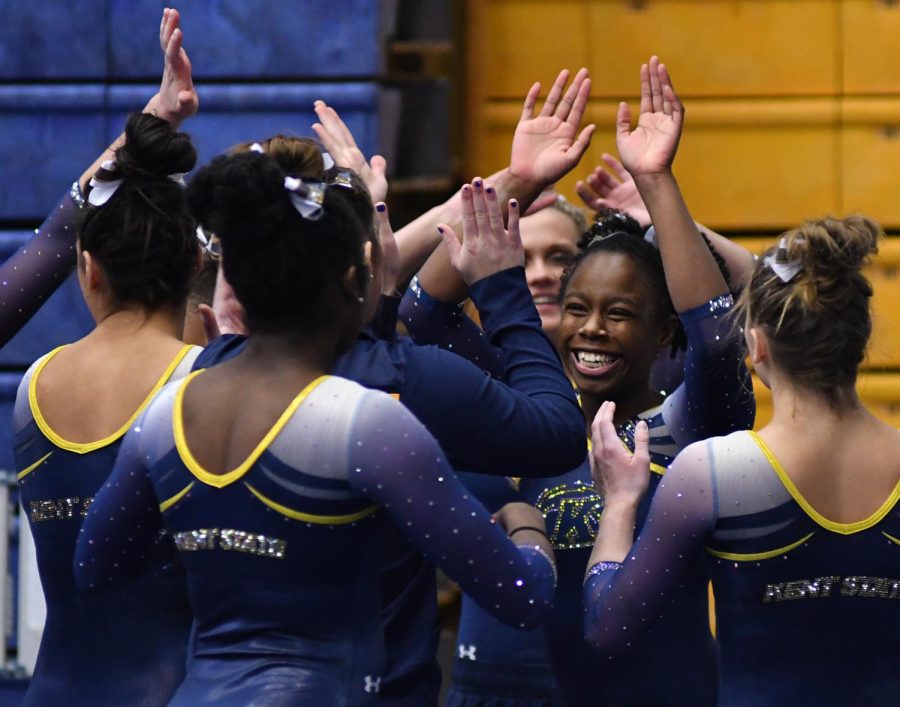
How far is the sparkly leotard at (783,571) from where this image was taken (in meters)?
2.03

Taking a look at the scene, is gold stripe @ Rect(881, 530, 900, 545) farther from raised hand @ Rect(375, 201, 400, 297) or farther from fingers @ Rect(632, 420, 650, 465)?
raised hand @ Rect(375, 201, 400, 297)

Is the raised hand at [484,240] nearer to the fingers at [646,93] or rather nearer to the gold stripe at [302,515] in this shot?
the fingers at [646,93]

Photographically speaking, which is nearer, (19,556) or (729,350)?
(729,350)

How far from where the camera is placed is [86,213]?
236 cm

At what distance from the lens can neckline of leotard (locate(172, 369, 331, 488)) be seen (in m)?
1.86

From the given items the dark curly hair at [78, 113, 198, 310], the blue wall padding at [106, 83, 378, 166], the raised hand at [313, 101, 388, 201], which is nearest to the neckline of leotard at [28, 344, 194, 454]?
the dark curly hair at [78, 113, 198, 310]

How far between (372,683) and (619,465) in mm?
561

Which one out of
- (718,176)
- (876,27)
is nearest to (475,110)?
(718,176)

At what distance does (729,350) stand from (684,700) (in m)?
0.61

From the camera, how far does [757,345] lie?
2.14 meters

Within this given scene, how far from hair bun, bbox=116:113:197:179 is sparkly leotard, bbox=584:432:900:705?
945 millimetres

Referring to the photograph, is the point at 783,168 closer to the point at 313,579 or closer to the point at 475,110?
the point at 475,110

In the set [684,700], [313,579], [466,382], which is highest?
[466,382]

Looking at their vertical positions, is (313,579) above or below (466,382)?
below
